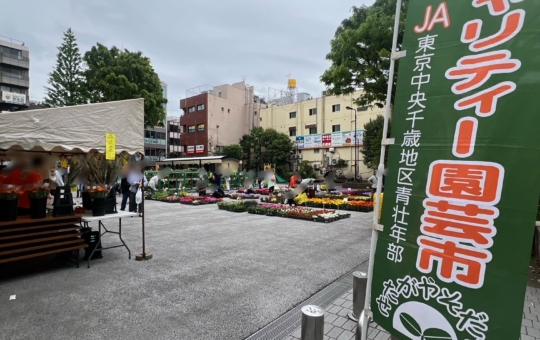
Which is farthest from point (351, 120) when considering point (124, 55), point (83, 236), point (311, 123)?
point (83, 236)

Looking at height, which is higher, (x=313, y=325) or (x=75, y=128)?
(x=75, y=128)

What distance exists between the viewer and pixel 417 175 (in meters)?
2.03

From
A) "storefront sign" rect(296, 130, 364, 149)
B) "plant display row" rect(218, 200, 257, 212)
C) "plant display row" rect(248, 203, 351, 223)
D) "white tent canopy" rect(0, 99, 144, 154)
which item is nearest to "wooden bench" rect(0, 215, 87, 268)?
"white tent canopy" rect(0, 99, 144, 154)

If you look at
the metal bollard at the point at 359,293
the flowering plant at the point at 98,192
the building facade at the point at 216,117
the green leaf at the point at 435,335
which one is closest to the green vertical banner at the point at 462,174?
the green leaf at the point at 435,335

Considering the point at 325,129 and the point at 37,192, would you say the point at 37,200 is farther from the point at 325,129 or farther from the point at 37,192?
the point at 325,129

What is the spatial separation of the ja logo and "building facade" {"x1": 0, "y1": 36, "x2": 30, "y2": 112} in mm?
51531

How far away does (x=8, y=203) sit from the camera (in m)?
4.55

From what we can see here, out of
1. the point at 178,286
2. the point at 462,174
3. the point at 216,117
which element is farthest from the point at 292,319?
the point at 216,117

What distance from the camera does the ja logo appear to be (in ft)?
5.98

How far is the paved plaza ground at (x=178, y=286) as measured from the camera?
3225 mm

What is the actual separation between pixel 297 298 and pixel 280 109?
146ft

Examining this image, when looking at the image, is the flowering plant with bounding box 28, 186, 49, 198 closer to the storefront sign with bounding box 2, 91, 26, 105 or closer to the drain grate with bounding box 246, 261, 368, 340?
the drain grate with bounding box 246, 261, 368, 340

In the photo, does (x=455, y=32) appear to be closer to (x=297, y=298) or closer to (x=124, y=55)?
(x=297, y=298)

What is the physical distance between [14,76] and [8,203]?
50.6 meters
